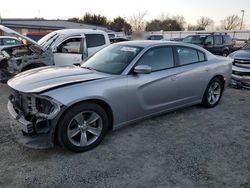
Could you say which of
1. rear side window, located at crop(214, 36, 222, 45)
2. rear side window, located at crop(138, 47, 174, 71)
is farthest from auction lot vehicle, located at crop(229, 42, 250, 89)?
rear side window, located at crop(214, 36, 222, 45)

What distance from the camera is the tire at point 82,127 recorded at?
137 inches

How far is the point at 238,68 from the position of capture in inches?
312

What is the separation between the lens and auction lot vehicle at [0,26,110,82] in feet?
23.2

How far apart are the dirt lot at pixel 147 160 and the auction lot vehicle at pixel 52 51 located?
8.64ft

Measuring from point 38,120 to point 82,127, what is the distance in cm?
63

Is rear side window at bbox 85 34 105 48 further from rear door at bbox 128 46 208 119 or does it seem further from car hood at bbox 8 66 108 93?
car hood at bbox 8 66 108 93

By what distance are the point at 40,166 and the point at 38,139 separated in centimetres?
36

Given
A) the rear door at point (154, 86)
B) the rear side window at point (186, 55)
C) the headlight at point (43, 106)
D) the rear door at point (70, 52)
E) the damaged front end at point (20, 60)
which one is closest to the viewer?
the headlight at point (43, 106)

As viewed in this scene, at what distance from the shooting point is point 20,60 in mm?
6941

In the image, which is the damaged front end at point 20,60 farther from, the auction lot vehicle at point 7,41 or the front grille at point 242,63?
the auction lot vehicle at point 7,41

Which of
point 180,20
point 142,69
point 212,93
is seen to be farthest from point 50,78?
point 180,20

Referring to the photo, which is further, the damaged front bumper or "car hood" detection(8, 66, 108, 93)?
the damaged front bumper

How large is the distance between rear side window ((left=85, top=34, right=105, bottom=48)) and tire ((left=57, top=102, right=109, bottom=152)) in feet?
16.2

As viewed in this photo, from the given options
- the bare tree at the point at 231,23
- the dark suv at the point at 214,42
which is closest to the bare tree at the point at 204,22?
the bare tree at the point at 231,23
